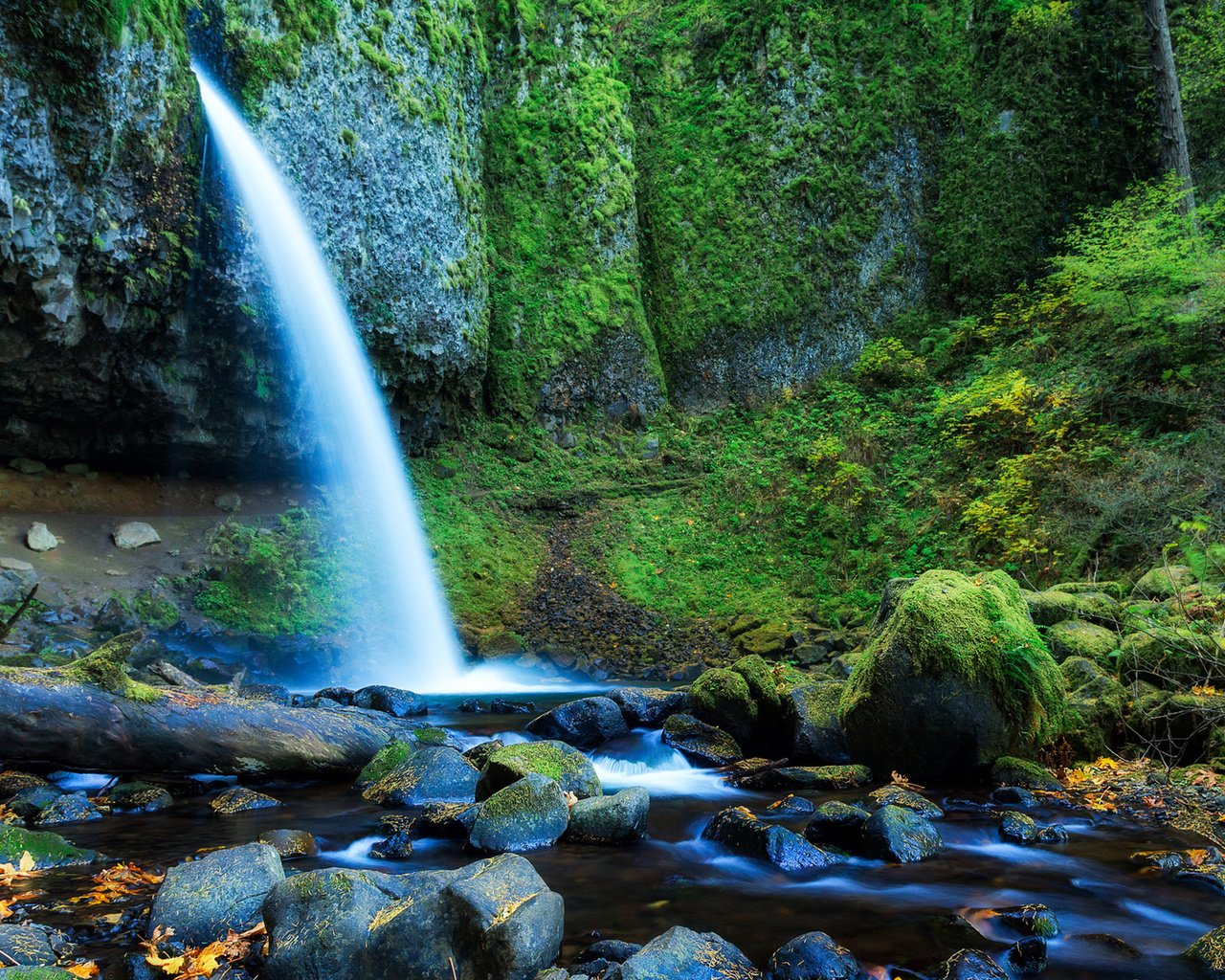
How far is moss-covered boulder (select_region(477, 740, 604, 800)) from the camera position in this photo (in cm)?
520

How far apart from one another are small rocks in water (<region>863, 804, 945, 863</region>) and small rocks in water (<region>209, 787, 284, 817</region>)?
430 centimetres

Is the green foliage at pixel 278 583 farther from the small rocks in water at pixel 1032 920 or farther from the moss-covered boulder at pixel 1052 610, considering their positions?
the small rocks in water at pixel 1032 920

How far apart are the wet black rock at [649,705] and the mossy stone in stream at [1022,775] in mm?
3107

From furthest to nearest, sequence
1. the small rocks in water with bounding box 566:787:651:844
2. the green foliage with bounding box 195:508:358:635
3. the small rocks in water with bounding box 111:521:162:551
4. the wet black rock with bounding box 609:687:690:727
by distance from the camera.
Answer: the small rocks in water with bounding box 111:521:162:551, the green foliage with bounding box 195:508:358:635, the wet black rock with bounding box 609:687:690:727, the small rocks in water with bounding box 566:787:651:844

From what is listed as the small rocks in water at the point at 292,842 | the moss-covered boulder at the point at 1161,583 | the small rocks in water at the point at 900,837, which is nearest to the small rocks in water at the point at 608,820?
the small rocks in water at the point at 900,837

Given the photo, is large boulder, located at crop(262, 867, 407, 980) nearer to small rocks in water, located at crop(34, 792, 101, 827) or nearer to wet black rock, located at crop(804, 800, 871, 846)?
wet black rock, located at crop(804, 800, 871, 846)

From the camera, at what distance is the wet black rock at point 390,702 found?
9.18m

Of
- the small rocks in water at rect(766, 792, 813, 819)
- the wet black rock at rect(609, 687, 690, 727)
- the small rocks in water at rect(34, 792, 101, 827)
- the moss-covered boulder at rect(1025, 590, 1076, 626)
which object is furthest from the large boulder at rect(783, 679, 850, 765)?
the small rocks in water at rect(34, 792, 101, 827)

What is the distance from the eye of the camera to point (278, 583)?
506 inches

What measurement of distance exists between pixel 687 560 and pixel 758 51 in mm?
16392

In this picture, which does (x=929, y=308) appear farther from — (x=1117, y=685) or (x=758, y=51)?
(x=1117, y=685)

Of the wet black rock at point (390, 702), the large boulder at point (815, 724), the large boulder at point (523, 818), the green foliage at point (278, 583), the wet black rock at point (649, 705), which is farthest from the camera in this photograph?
the green foliage at point (278, 583)

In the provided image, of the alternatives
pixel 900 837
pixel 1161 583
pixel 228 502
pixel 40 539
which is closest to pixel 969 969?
pixel 900 837

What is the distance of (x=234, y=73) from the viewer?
38.8 feet
